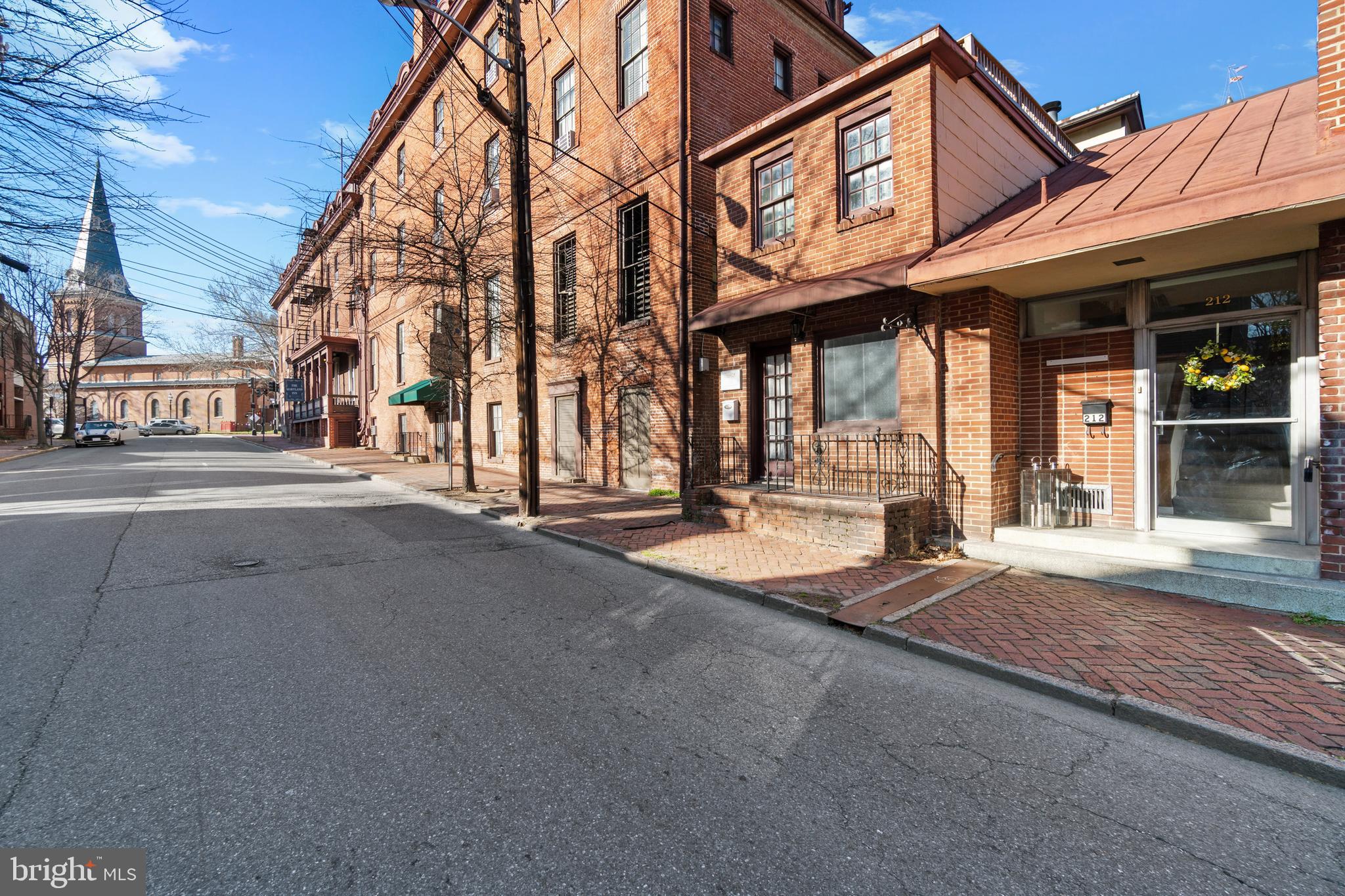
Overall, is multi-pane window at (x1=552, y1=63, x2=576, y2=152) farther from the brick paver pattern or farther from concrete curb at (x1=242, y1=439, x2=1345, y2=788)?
the brick paver pattern

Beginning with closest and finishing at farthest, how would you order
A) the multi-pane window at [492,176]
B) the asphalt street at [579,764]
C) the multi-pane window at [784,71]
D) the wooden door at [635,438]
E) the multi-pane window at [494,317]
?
the asphalt street at [579,764]
the wooden door at [635,438]
the multi-pane window at [492,176]
the multi-pane window at [784,71]
the multi-pane window at [494,317]

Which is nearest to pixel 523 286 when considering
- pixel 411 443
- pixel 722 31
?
pixel 722 31

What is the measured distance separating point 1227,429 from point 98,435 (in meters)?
48.6

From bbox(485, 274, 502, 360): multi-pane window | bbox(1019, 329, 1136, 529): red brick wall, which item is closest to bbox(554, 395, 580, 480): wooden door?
bbox(485, 274, 502, 360): multi-pane window

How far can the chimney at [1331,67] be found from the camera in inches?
189

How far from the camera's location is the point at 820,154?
8594 mm

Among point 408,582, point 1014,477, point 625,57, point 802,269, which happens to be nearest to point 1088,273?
point 1014,477

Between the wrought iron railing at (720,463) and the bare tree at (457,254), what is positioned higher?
the bare tree at (457,254)

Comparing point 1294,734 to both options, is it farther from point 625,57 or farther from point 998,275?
point 625,57

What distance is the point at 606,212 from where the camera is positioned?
12664 millimetres

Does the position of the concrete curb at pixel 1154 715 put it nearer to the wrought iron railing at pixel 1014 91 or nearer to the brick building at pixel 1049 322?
the brick building at pixel 1049 322

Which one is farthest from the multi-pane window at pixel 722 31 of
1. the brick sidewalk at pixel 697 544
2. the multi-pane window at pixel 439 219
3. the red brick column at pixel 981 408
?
the brick sidewalk at pixel 697 544

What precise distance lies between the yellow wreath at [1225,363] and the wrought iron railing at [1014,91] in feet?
15.9

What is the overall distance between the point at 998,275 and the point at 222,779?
770 centimetres
